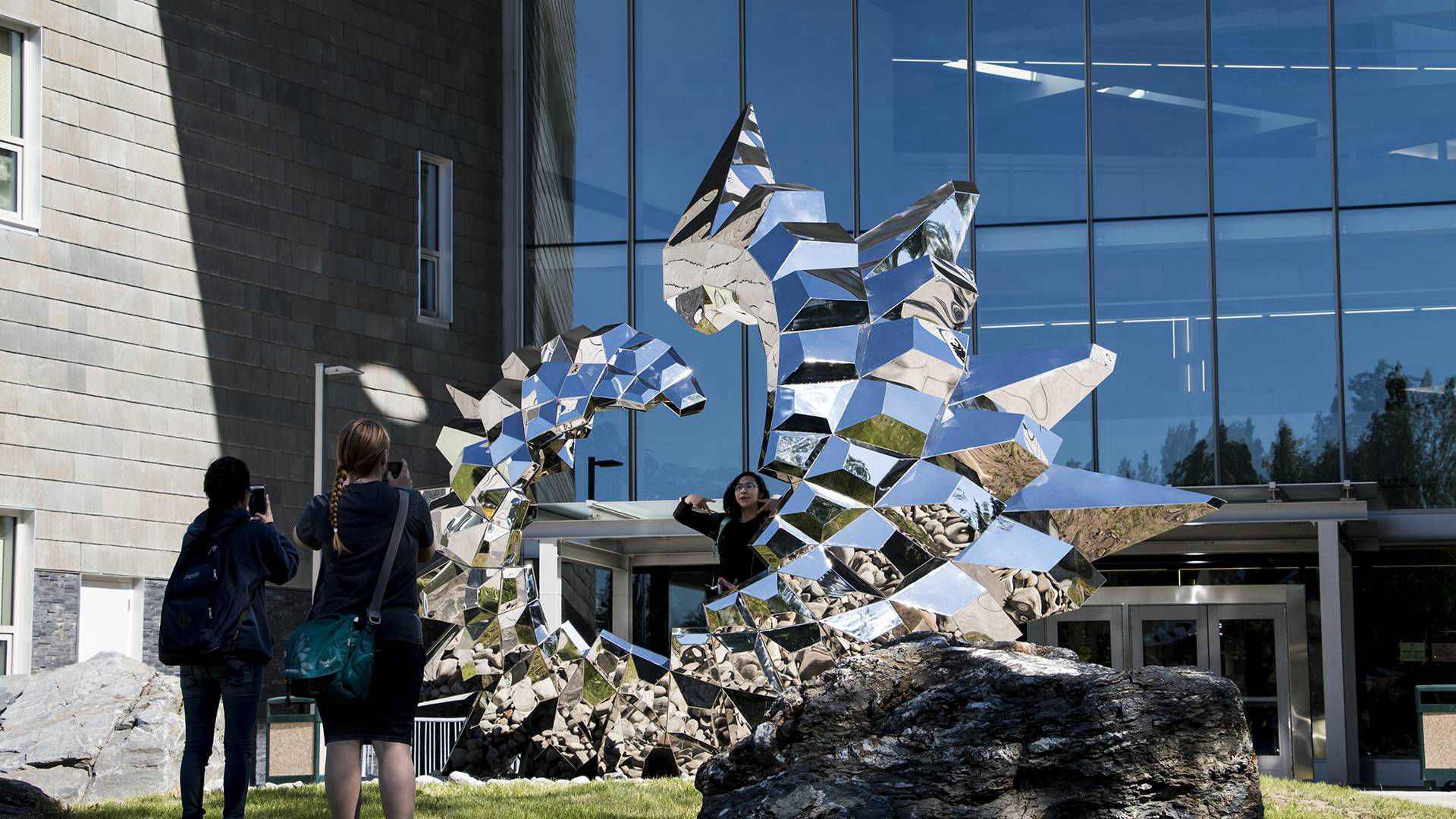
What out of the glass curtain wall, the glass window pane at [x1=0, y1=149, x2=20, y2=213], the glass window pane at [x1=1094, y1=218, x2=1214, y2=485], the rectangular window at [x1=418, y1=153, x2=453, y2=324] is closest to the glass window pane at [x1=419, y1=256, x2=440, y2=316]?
the rectangular window at [x1=418, y1=153, x2=453, y2=324]

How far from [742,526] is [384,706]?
15.1 ft

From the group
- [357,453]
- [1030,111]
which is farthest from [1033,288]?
[357,453]

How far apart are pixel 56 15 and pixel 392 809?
14.2 metres

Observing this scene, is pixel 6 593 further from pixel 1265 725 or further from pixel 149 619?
pixel 1265 725

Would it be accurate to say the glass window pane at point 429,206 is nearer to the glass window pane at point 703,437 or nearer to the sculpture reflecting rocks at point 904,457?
the glass window pane at point 703,437

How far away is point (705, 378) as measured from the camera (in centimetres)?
2114

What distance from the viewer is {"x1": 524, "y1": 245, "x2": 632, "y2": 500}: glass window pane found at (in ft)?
69.6

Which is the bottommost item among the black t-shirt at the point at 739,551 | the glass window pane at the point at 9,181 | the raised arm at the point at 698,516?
the black t-shirt at the point at 739,551

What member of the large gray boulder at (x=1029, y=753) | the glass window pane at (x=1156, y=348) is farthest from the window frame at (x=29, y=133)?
the large gray boulder at (x=1029, y=753)

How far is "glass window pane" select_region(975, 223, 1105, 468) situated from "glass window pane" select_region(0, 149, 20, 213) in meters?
11.1

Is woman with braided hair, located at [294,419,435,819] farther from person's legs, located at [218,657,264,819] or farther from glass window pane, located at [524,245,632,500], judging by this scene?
glass window pane, located at [524,245,632,500]

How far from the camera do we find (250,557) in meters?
6.34

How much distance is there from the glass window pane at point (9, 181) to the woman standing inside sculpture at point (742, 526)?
10.1 m

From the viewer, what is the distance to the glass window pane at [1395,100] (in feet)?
63.4
